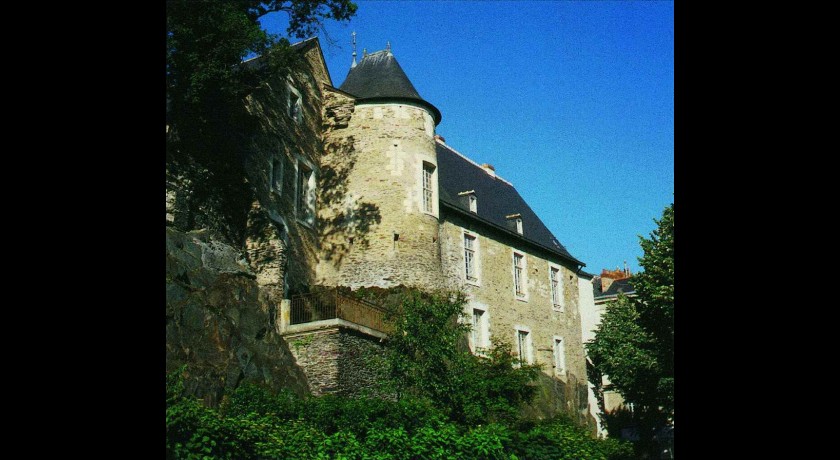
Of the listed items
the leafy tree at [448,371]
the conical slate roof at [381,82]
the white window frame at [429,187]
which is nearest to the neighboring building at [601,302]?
the white window frame at [429,187]

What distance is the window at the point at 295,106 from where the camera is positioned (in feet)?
76.8

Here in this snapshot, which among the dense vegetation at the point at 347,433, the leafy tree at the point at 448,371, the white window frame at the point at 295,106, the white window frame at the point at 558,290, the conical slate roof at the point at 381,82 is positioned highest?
the conical slate roof at the point at 381,82

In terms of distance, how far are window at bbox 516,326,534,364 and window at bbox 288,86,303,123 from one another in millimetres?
10561

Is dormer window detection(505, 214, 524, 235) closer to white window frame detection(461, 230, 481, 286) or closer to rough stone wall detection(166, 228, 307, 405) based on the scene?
white window frame detection(461, 230, 481, 286)

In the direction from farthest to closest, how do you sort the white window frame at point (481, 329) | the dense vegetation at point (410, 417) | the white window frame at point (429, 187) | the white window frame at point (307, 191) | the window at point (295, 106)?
the white window frame at point (481, 329), the white window frame at point (429, 187), the window at point (295, 106), the white window frame at point (307, 191), the dense vegetation at point (410, 417)

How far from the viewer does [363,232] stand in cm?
2381

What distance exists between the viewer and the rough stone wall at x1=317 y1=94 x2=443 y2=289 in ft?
76.9

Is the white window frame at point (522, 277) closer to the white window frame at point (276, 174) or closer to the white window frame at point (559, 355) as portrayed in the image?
the white window frame at point (559, 355)

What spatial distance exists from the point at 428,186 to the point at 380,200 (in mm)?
1841

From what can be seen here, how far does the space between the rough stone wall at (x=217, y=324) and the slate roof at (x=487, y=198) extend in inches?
380

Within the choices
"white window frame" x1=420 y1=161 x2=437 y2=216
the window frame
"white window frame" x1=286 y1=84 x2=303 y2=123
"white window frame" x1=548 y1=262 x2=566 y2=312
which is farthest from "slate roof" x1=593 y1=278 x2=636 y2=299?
"white window frame" x1=286 y1=84 x2=303 y2=123

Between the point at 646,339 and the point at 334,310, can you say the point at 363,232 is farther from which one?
the point at 646,339

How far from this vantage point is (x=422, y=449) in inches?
552
